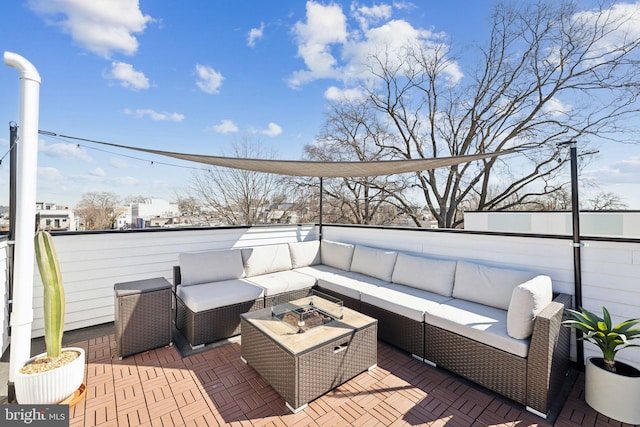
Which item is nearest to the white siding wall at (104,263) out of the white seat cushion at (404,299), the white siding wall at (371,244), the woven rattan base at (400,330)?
the white siding wall at (371,244)

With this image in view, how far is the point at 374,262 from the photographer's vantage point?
4.29 m

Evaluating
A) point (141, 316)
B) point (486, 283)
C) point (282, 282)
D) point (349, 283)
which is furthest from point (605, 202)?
point (141, 316)

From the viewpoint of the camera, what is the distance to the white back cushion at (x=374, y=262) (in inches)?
162

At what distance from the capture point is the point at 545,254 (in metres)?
3.07

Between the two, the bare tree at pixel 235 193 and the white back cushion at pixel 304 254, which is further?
the bare tree at pixel 235 193

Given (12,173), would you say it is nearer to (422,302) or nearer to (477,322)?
(422,302)

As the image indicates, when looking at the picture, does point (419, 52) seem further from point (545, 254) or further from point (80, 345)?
point (80, 345)

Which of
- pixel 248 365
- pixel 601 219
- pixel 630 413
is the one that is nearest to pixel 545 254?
pixel 630 413

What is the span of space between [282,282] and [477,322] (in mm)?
2472

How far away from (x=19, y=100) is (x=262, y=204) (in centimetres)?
1145

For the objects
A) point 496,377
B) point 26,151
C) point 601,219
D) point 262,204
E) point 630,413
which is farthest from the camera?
point 262,204

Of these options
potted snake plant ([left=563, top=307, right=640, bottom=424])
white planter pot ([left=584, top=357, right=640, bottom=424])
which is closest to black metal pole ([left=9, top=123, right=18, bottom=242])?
potted snake plant ([left=563, top=307, right=640, bottom=424])

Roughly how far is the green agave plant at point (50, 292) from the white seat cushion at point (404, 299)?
3019mm

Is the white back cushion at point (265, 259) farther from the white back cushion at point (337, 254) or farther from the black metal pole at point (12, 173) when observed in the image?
the black metal pole at point (12, 173)
